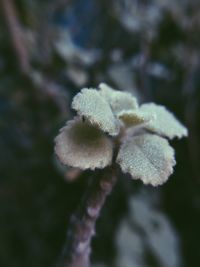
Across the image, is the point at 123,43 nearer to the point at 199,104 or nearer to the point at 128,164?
the point at 199,104

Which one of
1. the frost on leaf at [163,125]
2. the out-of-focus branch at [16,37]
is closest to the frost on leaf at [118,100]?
the frost on leaf at [163,125]

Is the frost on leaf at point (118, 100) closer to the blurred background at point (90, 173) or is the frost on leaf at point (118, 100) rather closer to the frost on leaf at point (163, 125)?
the frost on leaf at point (163, 125)

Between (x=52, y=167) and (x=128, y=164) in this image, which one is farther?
(x=52, y=167)

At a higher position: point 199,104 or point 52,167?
point 199,104

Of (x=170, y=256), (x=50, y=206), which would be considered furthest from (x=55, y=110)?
(x=170, y=256)

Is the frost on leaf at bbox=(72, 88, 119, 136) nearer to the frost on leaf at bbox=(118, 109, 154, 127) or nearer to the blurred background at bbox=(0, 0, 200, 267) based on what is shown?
the frost on leaf at bbox=(118, 109, 154, 127)

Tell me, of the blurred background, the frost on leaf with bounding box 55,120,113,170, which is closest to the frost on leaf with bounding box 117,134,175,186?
the frost on leaf with bounding box 55,120,113,170

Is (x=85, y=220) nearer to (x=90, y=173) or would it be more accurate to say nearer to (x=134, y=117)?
(x=134, y=117)
